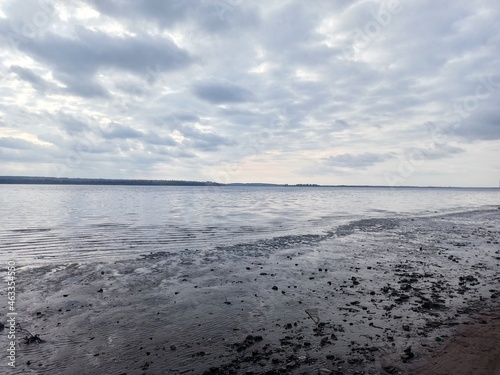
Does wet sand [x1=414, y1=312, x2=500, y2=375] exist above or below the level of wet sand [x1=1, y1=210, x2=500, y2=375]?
above

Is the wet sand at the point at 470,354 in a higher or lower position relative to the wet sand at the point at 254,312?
higher

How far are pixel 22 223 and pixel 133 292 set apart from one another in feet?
102

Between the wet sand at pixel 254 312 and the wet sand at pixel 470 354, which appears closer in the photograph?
the wet sand at pixel 470 354

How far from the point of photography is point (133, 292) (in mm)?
14930

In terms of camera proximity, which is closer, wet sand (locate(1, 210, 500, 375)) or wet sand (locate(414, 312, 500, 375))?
wet sand (locate(414, 312, 500, 375))

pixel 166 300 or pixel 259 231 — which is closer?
pixel 166 300

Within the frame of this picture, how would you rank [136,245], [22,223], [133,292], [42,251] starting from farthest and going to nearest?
[22,223], [136,245], [42,251], [133,292]

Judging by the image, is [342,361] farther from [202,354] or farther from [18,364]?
[18,364]

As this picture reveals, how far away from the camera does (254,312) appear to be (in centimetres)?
1262

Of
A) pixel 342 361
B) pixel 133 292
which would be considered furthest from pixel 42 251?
pixel 342 361

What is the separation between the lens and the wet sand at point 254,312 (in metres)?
9.08

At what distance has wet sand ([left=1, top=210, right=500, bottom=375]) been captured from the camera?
9078 mm

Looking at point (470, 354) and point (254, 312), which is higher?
point (470, 354)

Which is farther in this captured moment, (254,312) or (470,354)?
(254,312)
